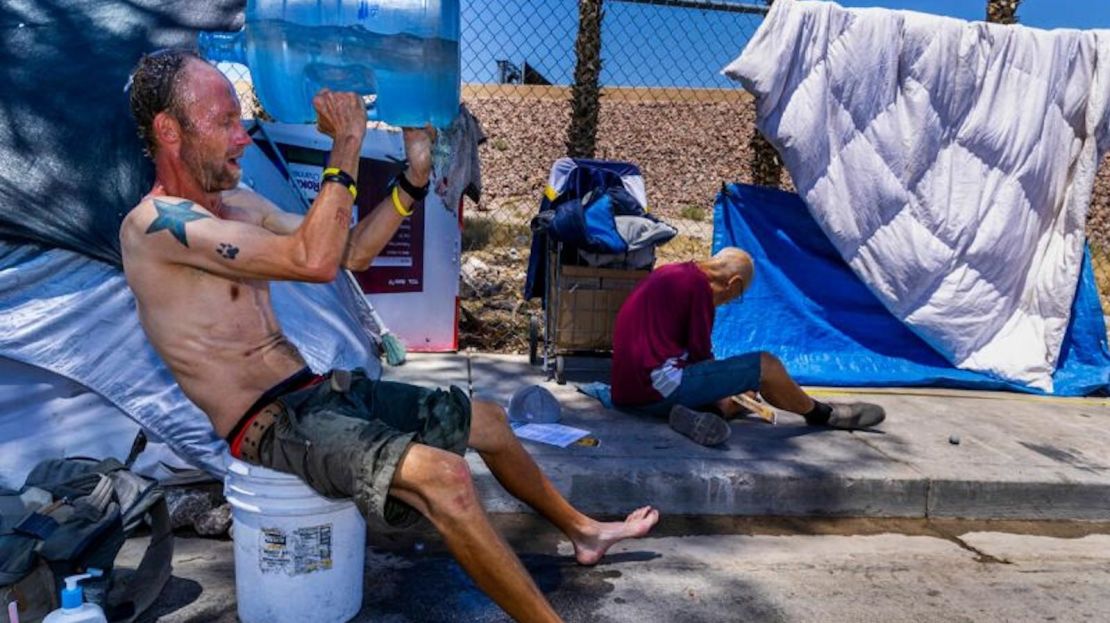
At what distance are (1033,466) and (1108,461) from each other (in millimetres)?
534

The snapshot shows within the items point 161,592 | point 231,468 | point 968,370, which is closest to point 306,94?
point 231,468

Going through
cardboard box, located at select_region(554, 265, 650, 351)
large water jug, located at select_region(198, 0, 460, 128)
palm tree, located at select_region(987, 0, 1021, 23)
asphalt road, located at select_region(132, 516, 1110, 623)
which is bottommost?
asphalt road, located at select_region(132, 516, 1110, 623)

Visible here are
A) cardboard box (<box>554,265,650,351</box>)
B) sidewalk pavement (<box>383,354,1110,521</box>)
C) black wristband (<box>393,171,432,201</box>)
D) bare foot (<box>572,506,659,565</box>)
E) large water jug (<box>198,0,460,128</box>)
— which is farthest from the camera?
cardboard box (<box>554,265,650,351</box>)

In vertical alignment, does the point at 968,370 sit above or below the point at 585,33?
below

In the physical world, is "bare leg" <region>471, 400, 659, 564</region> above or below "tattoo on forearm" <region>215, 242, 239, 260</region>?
below

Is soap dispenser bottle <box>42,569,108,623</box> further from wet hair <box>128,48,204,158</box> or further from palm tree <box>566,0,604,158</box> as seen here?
palm tree <box>566,0,604,158</box>

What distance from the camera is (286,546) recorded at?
257 cm

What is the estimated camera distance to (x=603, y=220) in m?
5.12

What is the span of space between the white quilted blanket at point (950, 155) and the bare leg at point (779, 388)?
5.03 ft

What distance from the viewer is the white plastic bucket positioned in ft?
8.43

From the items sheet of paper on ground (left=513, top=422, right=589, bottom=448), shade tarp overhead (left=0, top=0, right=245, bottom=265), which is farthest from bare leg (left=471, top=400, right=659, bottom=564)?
shade tarp overhead (left=0, top=0, right=245, bottom=265)

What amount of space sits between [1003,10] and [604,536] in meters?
6.05

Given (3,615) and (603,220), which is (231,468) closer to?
(3,615)

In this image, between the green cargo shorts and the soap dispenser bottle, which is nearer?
the soap dispenser bottle
